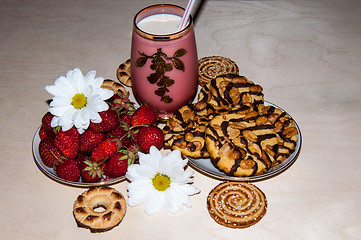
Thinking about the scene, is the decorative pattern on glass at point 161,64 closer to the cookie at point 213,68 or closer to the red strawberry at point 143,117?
the red strawberry at point 143,117

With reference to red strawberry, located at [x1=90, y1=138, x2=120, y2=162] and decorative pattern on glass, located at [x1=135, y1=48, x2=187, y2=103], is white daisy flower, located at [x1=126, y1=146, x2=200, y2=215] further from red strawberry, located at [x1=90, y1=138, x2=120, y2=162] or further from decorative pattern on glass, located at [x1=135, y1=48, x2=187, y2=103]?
decorative pattern on glass, located at [x1=135, y1=48, x2=187, y2=103]

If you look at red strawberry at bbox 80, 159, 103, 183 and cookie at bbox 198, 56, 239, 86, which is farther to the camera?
cookie at bbox 198, 56, 239, 86

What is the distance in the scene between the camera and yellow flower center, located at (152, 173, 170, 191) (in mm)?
912

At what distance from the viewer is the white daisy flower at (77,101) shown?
2.99ft

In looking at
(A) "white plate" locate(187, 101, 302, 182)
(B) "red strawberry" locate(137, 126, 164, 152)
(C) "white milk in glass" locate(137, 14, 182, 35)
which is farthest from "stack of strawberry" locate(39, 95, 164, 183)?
(C) "white milk in glass" locate(137, 14, 182, 35)

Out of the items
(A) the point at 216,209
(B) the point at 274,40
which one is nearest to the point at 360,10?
(B) the point at 274,40

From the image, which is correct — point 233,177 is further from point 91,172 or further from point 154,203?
point 91,172

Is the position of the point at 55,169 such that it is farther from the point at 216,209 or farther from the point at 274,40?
the point at 274,40

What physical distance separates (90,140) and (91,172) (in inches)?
3.1

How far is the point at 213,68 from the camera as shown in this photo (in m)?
1.27

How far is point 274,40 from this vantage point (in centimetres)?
143

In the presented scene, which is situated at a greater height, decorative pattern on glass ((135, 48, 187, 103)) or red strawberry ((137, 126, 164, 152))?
decorative pattern on glass ((135, 48, 187, 103))

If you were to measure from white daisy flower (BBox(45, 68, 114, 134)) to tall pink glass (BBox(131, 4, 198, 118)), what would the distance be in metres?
0.13

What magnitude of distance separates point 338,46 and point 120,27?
798mm
